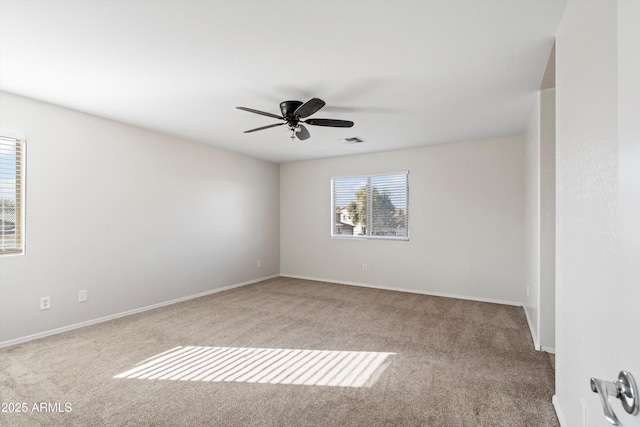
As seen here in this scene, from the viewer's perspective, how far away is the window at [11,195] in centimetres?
293

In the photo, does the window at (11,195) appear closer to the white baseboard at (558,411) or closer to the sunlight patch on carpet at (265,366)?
the sunlight patch on carpet at (265,366)

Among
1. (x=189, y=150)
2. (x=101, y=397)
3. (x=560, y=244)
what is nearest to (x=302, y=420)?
(x=101, y=397)

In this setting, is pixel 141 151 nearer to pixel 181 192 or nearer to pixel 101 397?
pixel 181 192

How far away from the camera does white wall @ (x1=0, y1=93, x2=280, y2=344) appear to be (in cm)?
Answer: 309

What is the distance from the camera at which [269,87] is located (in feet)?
9.23

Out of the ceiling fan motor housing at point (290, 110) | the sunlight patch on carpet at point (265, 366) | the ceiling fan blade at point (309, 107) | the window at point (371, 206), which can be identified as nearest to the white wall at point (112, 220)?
the sunlight patch on carpet at point (265, 366)

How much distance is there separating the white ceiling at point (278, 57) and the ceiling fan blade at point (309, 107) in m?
0.25

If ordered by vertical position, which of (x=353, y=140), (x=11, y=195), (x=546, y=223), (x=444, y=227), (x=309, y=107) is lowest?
(x=444, y=227)

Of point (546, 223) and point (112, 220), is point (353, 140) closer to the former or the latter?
point (546, 223)

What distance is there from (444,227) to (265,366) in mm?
3539

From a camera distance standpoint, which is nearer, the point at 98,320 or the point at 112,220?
the point at 98,320

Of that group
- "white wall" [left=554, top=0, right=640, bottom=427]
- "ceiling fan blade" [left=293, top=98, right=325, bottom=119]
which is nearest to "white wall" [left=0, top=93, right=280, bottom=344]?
"ceiling fan blade" [left=293, top=98, right=325, bottom=119]

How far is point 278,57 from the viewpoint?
2.30 m

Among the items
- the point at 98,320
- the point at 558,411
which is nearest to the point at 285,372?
the point at 558,411
